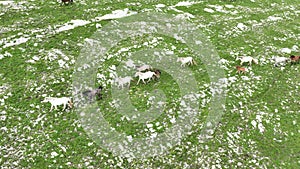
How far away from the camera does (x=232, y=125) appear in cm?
1667

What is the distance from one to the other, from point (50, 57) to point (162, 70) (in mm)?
7990

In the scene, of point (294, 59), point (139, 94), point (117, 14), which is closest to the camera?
point (139, 94)

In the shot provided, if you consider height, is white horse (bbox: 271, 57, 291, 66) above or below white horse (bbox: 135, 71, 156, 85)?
below

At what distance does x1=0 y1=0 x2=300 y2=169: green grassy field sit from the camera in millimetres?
14469

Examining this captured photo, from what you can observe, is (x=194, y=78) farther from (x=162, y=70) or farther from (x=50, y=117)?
(x=50, y=117)

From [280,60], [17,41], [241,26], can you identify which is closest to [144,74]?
[17,41]

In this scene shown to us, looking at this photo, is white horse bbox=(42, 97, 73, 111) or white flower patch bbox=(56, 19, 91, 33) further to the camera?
white flower patch bbox=(56, 19, 91, 33)

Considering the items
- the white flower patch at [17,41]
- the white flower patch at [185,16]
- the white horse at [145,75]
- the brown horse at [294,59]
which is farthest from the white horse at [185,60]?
the white flower patch at [17,41]

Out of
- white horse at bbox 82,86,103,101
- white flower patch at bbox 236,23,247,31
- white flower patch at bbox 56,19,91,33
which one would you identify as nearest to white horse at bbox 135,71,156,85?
white horse at bbox 82,86,103,101

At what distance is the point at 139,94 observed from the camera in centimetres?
1830

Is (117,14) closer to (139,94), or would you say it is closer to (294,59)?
(139,94)

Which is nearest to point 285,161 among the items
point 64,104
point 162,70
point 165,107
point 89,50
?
point 165,107

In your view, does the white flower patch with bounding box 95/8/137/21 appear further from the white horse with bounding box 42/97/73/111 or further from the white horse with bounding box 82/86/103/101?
the white horse with bounding box 42/97/73/111

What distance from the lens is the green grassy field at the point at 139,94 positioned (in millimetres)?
14469
